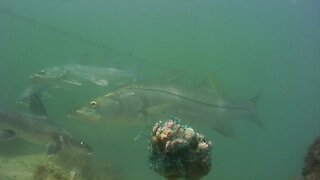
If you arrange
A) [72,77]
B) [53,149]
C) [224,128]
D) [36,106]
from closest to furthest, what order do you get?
[53,149], [36,106], [224,128], [72,77]

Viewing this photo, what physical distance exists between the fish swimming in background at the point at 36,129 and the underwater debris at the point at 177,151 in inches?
175

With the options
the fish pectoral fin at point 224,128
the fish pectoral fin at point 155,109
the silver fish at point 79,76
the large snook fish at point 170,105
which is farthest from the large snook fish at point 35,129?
the silver fish at point 79,76

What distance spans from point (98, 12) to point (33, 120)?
91.9 m

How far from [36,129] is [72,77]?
20.8ft

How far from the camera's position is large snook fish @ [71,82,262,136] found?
31.4ft

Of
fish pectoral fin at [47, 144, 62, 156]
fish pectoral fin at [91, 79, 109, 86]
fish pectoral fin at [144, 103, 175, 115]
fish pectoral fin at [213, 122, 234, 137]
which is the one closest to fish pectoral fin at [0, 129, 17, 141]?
fish pectoral fin at [47, 144, 62, 156]

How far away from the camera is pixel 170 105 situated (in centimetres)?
1018

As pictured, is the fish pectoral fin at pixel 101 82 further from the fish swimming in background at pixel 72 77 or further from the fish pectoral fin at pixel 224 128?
the fish pectoral fin at pixel 224 128

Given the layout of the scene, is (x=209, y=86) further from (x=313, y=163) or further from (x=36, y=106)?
(x=313, y=163)

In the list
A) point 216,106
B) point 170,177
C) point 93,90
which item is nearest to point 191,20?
point 93,90

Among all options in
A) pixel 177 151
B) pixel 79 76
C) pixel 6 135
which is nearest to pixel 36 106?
pixel 6 135

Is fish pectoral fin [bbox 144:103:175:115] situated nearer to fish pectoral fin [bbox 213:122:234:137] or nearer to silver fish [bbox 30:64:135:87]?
fish pectoral fin [bbox 213:122:234:137]

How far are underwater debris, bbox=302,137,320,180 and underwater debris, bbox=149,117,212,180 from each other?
8.82ft

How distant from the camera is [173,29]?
109 m
